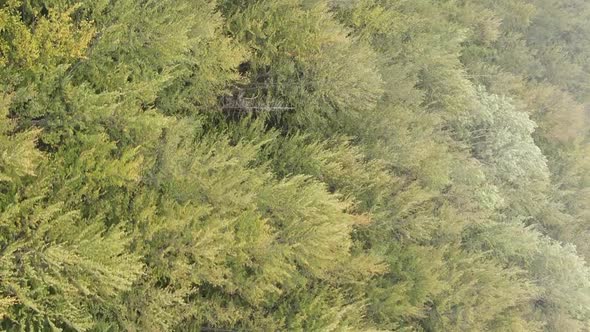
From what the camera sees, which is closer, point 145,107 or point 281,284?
point 145,107

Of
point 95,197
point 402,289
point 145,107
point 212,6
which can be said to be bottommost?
point 402,289

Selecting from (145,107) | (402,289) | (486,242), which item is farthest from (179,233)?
(486,242)

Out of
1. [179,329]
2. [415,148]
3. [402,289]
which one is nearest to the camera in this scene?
[179,329]

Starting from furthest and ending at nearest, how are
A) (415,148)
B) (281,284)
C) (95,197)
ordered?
(415,148)
(281,284)
(95,197)

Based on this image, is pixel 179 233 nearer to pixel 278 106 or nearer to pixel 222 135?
pixel 222 135

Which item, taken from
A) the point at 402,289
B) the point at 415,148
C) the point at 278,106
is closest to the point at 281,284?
A: the point at 402,289

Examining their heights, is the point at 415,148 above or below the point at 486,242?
above
